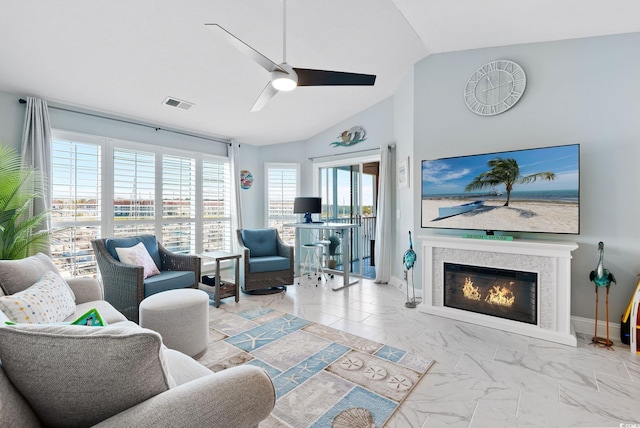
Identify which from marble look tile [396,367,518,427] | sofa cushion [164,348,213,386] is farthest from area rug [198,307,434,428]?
sofa cushion [164,348,213,386]

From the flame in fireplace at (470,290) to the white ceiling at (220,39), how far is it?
2.53 m

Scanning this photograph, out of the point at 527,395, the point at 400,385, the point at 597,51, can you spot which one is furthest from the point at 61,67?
the point at 597,51

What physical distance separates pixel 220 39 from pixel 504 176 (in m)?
3.04

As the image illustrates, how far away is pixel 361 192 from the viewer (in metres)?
5.33

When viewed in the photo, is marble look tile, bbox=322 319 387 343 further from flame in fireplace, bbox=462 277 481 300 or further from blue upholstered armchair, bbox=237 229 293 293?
blue upholstered armchair, bbox=237 229 293 293

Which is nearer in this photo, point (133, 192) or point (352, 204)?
point (133, 192)

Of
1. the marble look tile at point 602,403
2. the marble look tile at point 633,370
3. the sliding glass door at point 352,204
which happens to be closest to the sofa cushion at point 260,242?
the sliding glass door at point 352,204

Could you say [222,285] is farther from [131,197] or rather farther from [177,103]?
[177,103]

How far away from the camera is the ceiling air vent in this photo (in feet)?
12.2

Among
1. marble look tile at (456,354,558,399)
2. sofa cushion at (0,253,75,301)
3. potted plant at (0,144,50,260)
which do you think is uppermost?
potted plant at (0,144,50,260)

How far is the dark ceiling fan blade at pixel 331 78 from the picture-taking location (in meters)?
2.21

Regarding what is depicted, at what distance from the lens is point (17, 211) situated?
9.72ft

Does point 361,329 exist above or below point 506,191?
below

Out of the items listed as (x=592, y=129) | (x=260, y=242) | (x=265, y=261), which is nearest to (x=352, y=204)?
(x=260, y=242)
